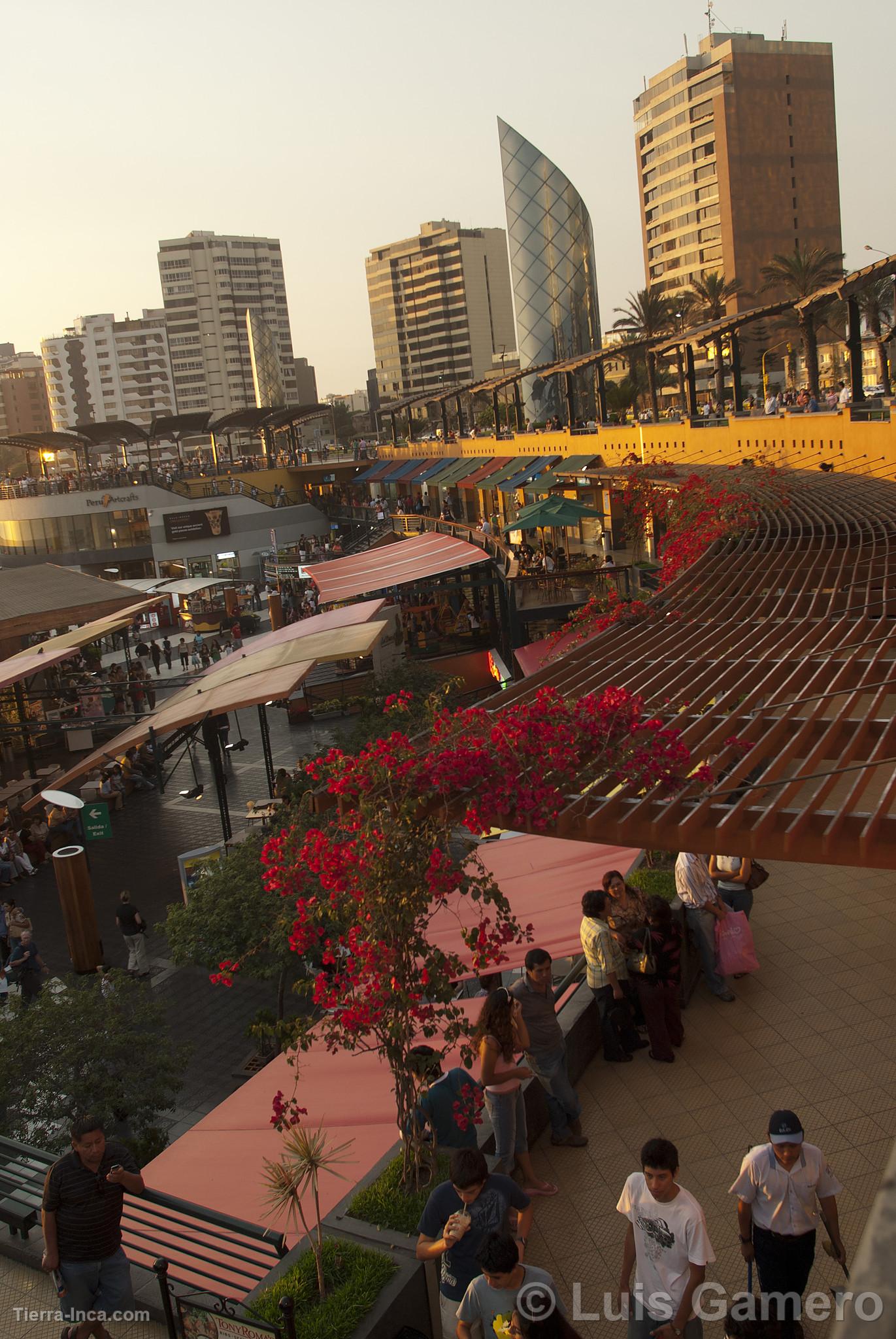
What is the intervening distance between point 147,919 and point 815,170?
98915 millimetres

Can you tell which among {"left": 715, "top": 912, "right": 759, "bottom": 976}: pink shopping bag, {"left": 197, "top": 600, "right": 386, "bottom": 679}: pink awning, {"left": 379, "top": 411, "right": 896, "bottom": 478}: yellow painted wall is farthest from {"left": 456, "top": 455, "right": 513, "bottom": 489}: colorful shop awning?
{"left": 715, "top": 912, "right": 759, "bottom": 976}: pink shopping bag

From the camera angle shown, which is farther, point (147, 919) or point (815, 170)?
point (815, 170)

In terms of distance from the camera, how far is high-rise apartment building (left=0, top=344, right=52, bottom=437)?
16938 centimetres

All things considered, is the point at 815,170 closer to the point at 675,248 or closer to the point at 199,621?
the point at 675,248

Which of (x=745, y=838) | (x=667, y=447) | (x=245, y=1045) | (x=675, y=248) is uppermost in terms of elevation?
(x=675, y=248)

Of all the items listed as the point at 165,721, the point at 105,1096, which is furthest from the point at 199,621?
the point at 105,1096

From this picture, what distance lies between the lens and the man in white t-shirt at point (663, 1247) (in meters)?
3.80

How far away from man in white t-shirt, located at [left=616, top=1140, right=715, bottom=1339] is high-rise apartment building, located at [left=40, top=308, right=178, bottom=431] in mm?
154245

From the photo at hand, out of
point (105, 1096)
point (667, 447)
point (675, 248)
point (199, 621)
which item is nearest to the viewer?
point (105, 1096)

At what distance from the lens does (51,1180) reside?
4559 millimetres

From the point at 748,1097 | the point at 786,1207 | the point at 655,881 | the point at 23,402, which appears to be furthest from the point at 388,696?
the point at 23,402

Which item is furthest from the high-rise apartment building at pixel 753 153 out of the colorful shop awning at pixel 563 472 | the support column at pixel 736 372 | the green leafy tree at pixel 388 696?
the green leafy tree at pixel 388 696

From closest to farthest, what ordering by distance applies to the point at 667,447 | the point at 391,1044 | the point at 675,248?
the point at 391,1044
the point at 667,447
the point at 675,248

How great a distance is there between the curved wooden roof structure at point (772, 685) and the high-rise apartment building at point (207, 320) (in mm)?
144620
